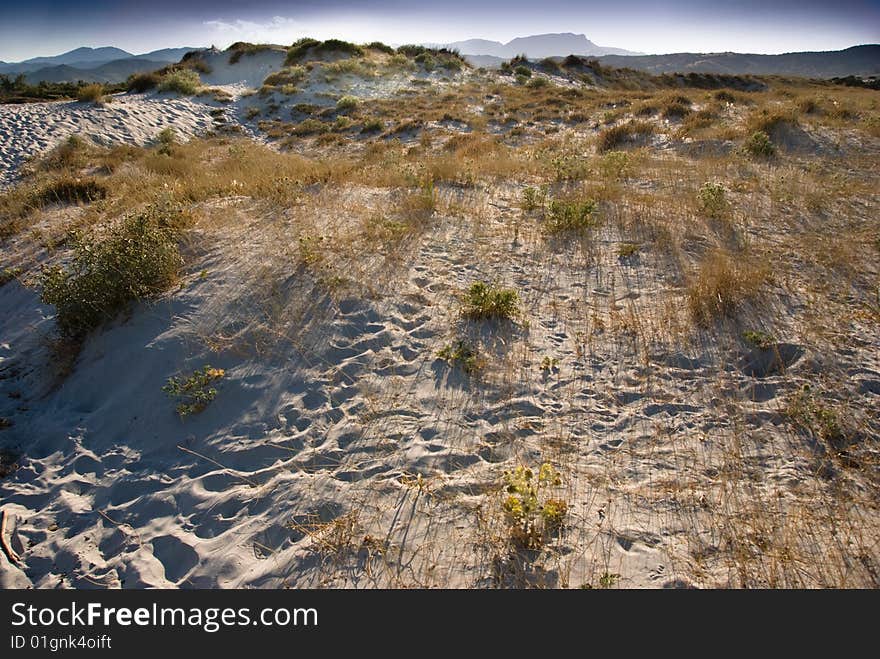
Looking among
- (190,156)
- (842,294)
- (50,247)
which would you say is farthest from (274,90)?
(842,294)

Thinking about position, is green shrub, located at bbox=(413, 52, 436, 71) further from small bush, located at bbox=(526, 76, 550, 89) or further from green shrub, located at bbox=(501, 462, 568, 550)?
green shrub, located at bbox=(501, 462, 568, 550)

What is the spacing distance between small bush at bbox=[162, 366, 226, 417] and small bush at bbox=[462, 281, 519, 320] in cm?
298

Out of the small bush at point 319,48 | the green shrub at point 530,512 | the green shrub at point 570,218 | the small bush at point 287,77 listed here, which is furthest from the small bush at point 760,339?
the small bush at point 319,48

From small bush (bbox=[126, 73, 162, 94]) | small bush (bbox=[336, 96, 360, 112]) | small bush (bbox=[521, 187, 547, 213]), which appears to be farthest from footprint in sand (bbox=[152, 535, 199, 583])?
small bush (bbox=[126, 73, 162, 94])

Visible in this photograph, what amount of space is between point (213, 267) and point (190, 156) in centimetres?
883

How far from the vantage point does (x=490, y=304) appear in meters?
5.46

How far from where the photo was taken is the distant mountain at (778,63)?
102 m

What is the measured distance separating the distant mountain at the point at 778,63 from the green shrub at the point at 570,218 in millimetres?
116933

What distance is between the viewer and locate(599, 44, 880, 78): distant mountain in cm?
10175

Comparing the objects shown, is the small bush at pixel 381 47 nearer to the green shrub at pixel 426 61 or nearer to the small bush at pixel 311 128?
the green shrub at pixel 426 61

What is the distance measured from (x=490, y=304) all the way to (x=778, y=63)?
154 metres

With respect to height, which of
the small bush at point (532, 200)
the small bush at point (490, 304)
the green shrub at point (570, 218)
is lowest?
the small bush at point (490, 304)

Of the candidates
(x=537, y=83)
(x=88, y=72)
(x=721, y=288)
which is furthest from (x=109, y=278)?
(x=88, y=72)

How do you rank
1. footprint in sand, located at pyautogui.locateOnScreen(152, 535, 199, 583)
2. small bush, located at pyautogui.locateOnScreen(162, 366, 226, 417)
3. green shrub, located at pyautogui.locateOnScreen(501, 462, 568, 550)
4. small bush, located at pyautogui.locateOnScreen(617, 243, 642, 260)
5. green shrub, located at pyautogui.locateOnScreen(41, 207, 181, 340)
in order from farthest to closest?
small bush, located at pyautogui.locateOnScreen(617, 243, 642, 260), green shrub, located at pyautogui.locateOnScreen(41, 207, 181, 340), small bush, located at pyautogui.locateOnScreen(162, 366, 226, 417), footprint in sand, located at pyautogui.locateOnScreen(152, 535, 199, 583), green shrub, located at pyautogui.locateOnScreen(501, 462, 568, 550)
